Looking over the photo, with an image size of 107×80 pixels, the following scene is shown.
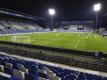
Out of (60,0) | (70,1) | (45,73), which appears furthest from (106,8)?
(45,73)

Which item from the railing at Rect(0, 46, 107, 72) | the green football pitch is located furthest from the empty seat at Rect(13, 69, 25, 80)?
the green football pitch

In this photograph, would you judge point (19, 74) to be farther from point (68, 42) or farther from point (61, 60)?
point (68, 42)

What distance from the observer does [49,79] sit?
5.84 m

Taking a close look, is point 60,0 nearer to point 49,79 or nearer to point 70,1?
point 70,1

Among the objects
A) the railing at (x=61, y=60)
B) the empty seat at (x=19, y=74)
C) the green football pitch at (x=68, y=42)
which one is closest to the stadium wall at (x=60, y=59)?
the railing at (x=61, y=60)

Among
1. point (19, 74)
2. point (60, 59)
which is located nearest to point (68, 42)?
point (60, 59)

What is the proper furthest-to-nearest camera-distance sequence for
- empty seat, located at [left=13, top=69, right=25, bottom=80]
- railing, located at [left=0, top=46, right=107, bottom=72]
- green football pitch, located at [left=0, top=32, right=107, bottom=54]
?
green football pitch, located at [left=0, top=32, right=107, bottom=54], railing, located at [left=0, top=46, right=107, bottom=72], empty seat, located at [left=13, top=69, right=25, bottom=80]

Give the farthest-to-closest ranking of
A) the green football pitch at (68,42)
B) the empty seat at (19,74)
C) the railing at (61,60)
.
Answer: the green football pitch at (68,42) < the railing at (61,60) < the empty seat at (19,74)

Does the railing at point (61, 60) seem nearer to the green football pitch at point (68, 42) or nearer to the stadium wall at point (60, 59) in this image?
the stadium wall at point (60, 59)

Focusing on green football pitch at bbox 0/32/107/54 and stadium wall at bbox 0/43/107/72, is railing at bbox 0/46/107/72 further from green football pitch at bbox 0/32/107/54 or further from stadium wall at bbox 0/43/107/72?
green football pitch at bbox 0/32/107/54

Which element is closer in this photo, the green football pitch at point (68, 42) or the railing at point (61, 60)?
the railing at point (61, 60)

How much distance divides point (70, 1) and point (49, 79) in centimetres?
2570

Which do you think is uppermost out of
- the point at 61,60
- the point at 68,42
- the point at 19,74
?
the point at 68,42

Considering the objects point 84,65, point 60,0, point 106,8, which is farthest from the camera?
point 106,8
